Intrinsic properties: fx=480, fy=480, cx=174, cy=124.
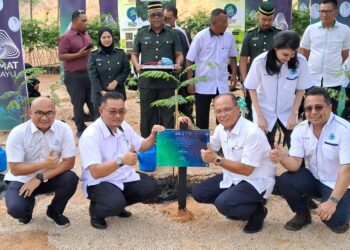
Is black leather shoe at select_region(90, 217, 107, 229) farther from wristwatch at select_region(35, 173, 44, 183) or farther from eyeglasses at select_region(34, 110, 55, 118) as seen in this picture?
eyeglasses at select_region(34, 110, 55, 118)

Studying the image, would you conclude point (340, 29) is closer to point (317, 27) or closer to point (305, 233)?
point (317, 27)

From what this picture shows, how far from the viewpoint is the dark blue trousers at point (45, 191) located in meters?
3.94

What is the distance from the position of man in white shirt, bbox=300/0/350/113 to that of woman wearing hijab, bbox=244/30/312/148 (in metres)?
1.29

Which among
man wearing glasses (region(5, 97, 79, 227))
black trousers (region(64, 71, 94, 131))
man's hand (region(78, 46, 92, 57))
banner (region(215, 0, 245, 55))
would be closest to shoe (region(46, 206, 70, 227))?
man wearing glasses (region(5, 97, 79, 227))

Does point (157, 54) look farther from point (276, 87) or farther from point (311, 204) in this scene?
point (311, 204)

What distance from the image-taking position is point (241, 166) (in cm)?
374

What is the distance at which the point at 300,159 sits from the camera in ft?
13.0

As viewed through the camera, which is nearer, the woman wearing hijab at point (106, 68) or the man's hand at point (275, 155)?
the man's hand at point (275, 155)

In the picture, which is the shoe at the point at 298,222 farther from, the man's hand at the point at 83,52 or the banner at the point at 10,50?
the banner at the point at 10,50

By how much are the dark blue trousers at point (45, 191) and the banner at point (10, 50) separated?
10.3 feet

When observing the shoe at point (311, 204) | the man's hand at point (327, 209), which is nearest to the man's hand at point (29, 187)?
the man's hand at point (327, 209)

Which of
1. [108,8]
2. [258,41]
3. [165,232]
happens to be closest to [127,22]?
[108,8]

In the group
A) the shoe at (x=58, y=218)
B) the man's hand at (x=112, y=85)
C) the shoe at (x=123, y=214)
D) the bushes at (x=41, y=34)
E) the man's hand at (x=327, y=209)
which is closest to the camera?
the man's hand at (x=327, y=209)

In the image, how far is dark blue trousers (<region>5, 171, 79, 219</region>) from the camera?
394 cm
